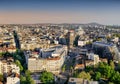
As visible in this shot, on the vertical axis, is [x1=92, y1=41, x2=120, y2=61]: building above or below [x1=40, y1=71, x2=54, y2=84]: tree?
above

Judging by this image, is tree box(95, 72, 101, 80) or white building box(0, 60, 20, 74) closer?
tree box(95, 72, 101, 80)

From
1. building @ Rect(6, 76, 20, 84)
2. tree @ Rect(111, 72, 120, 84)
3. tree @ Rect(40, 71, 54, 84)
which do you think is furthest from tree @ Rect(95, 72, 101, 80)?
building @ Rect(6, 76, 20, 84)

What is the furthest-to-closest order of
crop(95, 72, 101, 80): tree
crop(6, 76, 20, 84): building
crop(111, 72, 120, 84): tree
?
crop(95, 72, 101, 80): tree < crop(111, 72, 120, 84): tree < crop(6, 76, 20, 84): building

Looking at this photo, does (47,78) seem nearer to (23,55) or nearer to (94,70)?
(94,70)

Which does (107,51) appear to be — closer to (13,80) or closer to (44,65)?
(44,65)

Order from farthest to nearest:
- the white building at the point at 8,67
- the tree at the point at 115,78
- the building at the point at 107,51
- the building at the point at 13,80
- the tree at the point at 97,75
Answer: the building at the point at 107,51, the white building at the point at 8,67, the tree at the point at 97,75, the tree at the point at 115,78, the building at the point at 13,80

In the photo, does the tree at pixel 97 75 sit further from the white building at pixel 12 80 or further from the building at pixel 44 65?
the white building at pixel 12 80

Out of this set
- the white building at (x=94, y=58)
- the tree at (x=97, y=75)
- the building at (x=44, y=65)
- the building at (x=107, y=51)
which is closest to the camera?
the tree at (x=97, y=75)

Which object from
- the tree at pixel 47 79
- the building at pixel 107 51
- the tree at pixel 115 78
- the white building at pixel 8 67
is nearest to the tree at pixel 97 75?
the tree at pixel 115 78

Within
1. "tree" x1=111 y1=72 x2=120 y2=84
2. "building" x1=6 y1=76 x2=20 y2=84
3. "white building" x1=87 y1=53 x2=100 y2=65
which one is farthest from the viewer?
"white building" x1=87 y1=53 x2=100 y2=65

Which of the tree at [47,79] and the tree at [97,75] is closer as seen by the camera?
the tree at [47,79]

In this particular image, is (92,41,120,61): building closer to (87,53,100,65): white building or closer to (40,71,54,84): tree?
(87,53,100,65): white building
